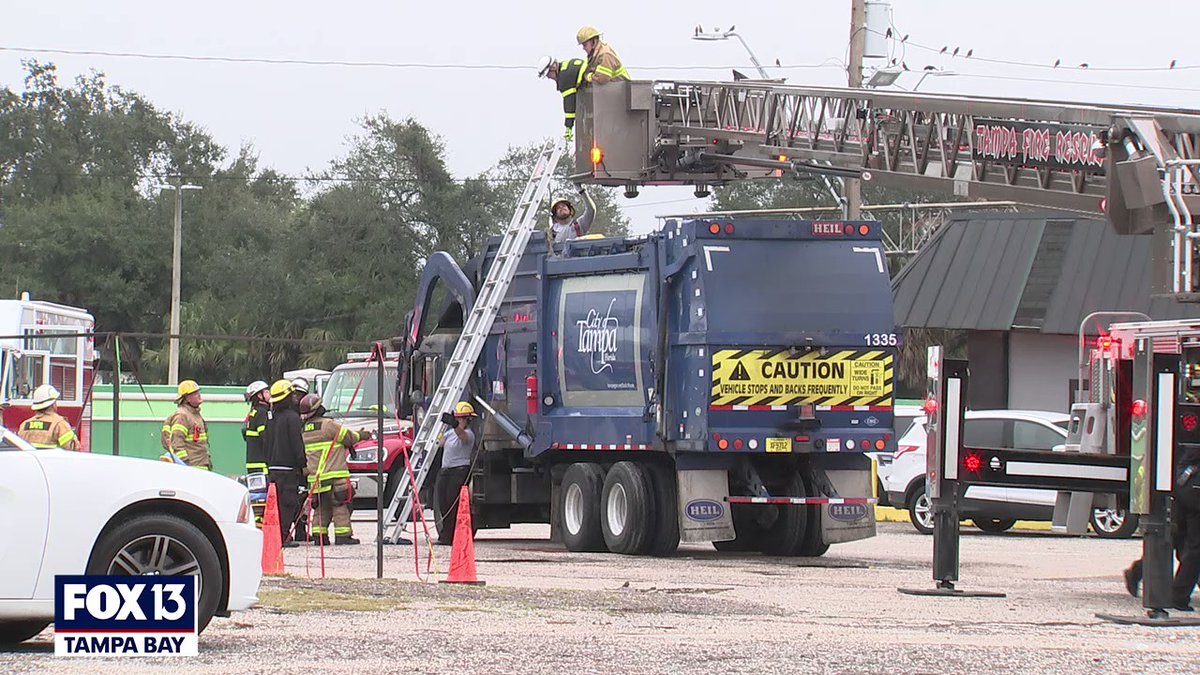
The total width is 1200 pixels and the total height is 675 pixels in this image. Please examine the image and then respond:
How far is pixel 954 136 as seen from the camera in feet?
51.9

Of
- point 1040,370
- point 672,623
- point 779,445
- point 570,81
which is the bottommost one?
point 672,623

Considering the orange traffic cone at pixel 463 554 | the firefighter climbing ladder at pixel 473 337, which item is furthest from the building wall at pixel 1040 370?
the orange traffic cone at pixel 463 554

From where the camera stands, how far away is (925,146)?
16297mm

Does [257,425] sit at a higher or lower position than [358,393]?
lower

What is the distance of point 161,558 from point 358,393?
16143 mm

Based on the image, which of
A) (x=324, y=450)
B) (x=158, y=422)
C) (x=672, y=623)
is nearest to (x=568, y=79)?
(x=324, y=450)

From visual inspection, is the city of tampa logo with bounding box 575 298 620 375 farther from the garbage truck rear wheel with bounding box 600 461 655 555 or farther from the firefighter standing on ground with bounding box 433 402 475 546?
the firefighter standing on ground with bounding box 433 402 475 546

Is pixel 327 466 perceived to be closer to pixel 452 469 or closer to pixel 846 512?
pixel 452 469

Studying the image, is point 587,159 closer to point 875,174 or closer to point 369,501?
point 875,174

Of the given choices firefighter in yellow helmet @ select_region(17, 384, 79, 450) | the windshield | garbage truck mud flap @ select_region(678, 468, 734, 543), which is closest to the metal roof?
the windshield

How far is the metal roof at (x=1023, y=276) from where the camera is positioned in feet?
105

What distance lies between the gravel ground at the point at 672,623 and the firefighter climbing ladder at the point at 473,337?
7.31 feet

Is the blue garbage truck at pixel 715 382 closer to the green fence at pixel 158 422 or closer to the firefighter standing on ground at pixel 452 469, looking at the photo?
the firefighter standing on ground at pixel 452 469

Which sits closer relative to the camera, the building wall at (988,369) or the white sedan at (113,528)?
the white sedan at (113,528)
